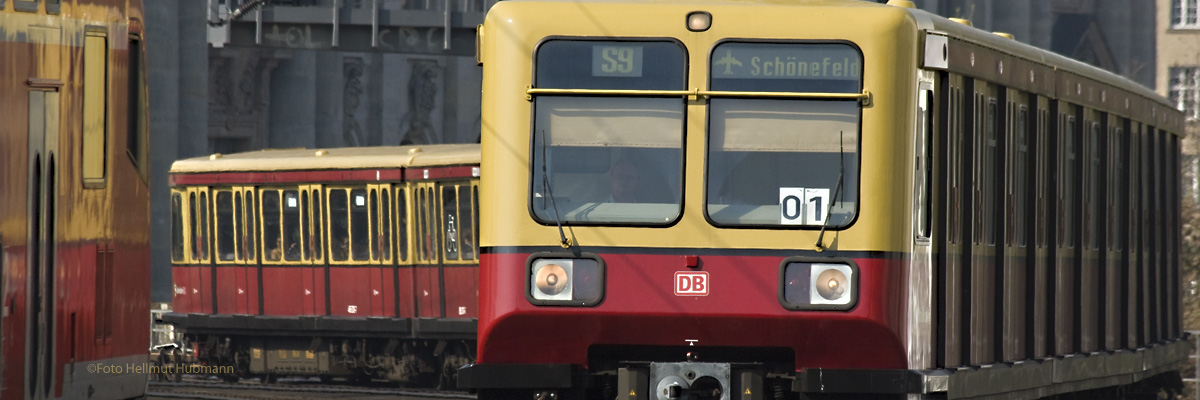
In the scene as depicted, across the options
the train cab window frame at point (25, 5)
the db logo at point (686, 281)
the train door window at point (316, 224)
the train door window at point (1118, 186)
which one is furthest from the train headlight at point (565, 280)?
the train door window at point (316, 224)

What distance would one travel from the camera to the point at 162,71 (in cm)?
4125

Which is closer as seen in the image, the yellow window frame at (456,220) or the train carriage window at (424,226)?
the yellow window frame at (456,220)

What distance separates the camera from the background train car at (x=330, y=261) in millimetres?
23625

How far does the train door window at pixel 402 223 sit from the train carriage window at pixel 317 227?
122 cm

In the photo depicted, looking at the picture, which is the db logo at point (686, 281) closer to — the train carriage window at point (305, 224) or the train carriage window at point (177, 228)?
the train carriage window at point (305, 224)

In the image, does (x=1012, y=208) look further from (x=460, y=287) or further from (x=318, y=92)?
(x=318, y=92)

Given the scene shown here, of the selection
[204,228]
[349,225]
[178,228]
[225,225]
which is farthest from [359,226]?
[178,228]

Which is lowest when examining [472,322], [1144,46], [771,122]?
[472,322]

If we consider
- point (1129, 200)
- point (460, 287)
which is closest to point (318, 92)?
point (460, 287)

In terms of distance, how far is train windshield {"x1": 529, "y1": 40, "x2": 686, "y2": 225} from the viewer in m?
10.4

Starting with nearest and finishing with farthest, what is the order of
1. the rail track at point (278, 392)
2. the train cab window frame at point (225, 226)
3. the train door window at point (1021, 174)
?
the train door window at point (1021, 174) < the rail track at point (278, 392) < the train cab window frame at point (225, 226)

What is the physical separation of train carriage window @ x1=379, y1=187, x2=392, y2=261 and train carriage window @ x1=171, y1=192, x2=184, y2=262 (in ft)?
11.9

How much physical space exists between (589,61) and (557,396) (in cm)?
157

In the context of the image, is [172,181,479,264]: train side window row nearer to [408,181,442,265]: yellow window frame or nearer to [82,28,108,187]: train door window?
[408,181,442,265]: yellow window frame
